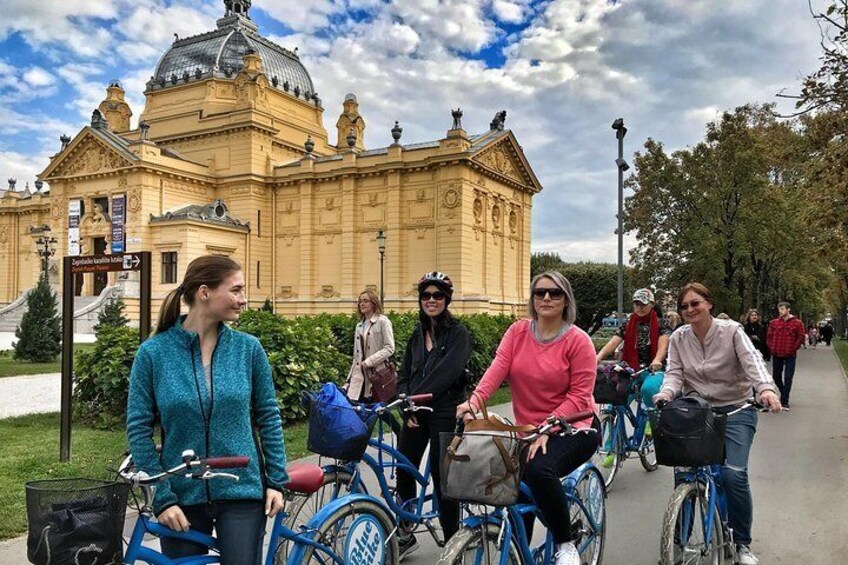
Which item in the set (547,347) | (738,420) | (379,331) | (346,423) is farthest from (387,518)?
(379,331)

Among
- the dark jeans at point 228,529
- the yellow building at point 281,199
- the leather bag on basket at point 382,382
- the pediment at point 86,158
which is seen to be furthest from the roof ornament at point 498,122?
the dark jeans at point 228,529

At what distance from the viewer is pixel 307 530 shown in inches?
142

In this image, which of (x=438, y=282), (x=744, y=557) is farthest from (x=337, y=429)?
(x=744, y=557)

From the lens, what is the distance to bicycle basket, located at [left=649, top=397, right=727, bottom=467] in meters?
4.30

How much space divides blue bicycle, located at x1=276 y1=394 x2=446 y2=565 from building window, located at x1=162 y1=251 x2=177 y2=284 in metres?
41.5

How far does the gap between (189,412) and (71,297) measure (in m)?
6.24

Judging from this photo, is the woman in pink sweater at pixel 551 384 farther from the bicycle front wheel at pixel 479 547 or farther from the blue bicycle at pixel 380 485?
the blue bicycle at pixel 380 485

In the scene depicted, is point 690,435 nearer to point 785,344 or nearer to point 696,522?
point 696,522

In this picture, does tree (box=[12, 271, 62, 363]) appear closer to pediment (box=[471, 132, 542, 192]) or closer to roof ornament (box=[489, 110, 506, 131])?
pediment (box=[471, 132, 542, 192])

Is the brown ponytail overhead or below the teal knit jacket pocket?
overhead

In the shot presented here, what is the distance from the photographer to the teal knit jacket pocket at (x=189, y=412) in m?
2.78

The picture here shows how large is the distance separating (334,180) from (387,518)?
4238 centimetres

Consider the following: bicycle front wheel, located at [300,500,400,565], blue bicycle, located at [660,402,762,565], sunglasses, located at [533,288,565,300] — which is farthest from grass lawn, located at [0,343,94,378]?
blue bicycle, located at [660,402,762,565]

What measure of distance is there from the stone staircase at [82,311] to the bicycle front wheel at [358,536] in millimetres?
38513
